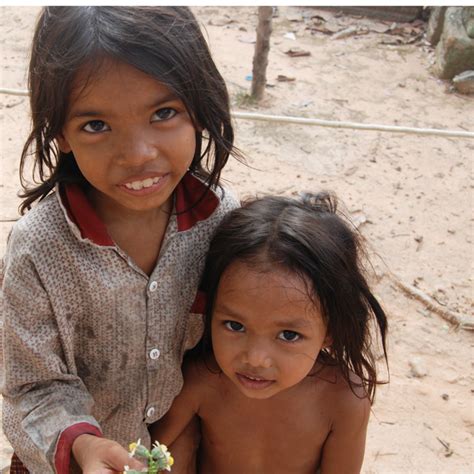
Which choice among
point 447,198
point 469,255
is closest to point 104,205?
point 469,255

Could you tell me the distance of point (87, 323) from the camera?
4.68 ft

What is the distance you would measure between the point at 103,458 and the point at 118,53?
26.0 inches

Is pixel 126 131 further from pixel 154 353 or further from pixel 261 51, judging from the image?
pixel 261 51

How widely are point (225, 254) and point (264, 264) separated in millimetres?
83

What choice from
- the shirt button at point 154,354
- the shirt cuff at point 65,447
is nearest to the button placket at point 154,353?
the shirt button at point 154,354

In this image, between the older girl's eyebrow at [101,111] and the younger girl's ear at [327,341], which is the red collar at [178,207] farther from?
the younger girl's ear at [327,341]

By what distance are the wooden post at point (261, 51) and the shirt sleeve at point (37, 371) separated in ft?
10.3

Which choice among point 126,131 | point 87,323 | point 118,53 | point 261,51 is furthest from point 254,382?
point 261,51

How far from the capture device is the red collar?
135cm

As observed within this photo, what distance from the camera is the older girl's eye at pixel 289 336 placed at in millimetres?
1484

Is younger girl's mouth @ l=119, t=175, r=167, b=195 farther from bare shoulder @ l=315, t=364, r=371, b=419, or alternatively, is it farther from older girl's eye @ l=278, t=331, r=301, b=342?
bare shoulder @ l=315, t=364, r=371, b=419

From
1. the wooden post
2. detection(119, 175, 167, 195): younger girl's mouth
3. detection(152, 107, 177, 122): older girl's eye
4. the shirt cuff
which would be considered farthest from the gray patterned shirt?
the wooden post

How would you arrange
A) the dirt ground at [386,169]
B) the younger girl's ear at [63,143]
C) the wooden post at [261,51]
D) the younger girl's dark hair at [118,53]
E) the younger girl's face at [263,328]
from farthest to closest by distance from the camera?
the wooden post at [261,51] → the dirt ground at [386,169] → the younger girl's face at [263,328] → the younger girl's ear at [63,143] → the younger girl's dark hair at [118,53]

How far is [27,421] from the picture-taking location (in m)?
1.35
